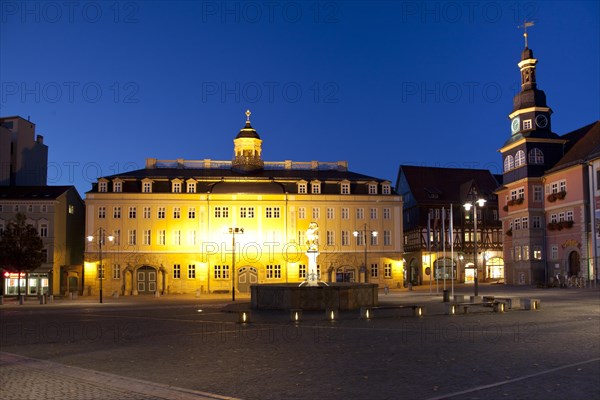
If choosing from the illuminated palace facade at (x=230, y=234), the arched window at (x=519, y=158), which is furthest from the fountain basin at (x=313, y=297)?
the arched window at (x=519, y=158)

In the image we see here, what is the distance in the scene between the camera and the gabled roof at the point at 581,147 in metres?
59.9

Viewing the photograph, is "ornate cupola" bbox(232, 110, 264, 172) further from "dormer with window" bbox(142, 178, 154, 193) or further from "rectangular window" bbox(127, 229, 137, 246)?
"rectangular window" bbox(127, 229, 137, 246)

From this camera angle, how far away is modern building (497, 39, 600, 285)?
59.1 meters

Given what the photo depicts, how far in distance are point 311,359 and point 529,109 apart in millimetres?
57702

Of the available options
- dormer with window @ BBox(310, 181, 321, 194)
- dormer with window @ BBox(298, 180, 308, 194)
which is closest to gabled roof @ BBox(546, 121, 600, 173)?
dormer with window @ BBox(310, 181, 321, 194)

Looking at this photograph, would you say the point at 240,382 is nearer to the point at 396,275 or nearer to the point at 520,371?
the point at 520,371

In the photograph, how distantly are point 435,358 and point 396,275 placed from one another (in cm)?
5176

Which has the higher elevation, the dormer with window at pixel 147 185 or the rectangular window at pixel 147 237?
the dormer with window at pixel 147 185

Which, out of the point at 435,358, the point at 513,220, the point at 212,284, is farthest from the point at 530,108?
the point at 435,358

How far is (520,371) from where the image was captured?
14000 mm

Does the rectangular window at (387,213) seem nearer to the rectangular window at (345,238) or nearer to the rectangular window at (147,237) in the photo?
the rectangular window at (345,238)

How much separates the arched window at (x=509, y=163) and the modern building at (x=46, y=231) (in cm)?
4610

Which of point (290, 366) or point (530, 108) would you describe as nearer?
point (290, 366)

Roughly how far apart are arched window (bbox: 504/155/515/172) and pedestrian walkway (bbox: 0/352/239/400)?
62.3m
